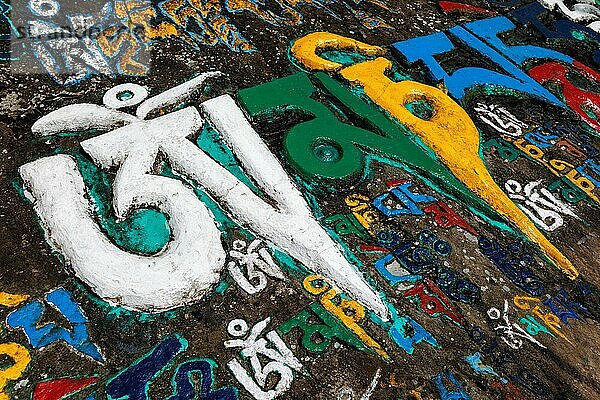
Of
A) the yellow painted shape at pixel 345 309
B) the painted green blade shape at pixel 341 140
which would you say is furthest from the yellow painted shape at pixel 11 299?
the painted green blade shape at pixel 341 140

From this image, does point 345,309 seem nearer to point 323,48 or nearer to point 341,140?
point 341,140

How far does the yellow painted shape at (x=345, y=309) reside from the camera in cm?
255

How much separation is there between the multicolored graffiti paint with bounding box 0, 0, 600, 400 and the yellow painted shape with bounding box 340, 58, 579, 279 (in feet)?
0.06

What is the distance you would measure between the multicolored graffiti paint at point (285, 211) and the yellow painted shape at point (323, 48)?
0.02 metres

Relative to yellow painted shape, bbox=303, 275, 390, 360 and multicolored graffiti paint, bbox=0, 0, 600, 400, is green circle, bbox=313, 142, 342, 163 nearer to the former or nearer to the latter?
multicolored graffiti paint, bbox=0, 0, 600, 400

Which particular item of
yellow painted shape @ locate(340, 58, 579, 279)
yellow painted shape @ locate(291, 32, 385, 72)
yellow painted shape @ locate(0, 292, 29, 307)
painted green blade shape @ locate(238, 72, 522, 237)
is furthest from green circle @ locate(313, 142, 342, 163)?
yellow painted shape @ locate(0, 292, 29, 307)

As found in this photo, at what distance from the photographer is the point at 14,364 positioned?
7.44ft

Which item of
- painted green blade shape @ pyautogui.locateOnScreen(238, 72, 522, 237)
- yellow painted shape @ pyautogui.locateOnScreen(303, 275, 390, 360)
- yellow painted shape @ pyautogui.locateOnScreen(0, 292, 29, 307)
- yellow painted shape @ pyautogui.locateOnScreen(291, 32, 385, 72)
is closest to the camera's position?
yellow painted shape @ pyautogui.locateOnScreen(0, 292, 29, 307)

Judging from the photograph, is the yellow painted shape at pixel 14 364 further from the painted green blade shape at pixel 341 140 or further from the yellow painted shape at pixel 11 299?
the painted green blade shape at pixel 341 140

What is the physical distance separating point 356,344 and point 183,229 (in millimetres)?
984

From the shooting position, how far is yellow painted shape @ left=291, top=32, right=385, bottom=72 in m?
3.95

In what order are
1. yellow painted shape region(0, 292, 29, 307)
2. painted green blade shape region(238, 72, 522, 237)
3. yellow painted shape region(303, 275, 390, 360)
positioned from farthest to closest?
painted green blade shape region(238, 72, 522, 237) → yellow painted shape region(303, 275, 390, 360) → yellow painted shape region(0, 292, 29, 307)

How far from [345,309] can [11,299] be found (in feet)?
4.85

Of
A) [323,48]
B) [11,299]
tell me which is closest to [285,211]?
[11,299]
